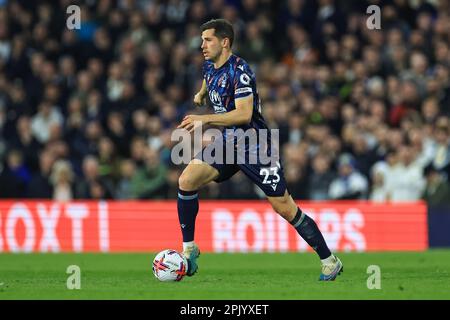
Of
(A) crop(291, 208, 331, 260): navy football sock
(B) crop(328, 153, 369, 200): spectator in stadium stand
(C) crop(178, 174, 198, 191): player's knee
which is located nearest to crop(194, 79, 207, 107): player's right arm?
(C) crop(178, 174, 198, 191): player's knee

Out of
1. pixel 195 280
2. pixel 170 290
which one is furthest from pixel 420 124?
pixel 170 290

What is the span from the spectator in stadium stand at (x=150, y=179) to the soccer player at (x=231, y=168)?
733 cm

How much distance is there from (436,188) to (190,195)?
278 inches

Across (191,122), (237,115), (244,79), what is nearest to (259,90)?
(244,79)

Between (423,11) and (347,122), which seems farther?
(423,11)

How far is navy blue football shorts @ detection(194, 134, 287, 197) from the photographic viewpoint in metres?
10.6

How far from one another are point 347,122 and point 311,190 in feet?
4.51

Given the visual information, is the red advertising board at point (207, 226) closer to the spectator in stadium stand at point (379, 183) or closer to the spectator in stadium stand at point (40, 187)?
the spectator in stadium stand at point (379, 183)

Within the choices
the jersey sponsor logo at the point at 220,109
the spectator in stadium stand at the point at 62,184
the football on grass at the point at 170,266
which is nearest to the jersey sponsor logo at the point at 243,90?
the jersey sponsor logo at the point at 220,109

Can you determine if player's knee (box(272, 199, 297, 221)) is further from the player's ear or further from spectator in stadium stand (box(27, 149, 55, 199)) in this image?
spectator in stadium stand (box(27, 149, 55, 199))

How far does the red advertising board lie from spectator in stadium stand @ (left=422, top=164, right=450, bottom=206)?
42cm
